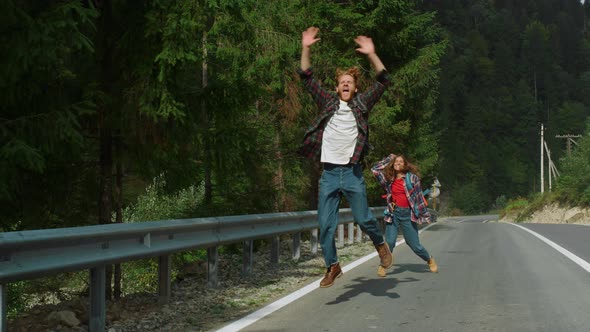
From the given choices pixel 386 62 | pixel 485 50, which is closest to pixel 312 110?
pixel 386 62

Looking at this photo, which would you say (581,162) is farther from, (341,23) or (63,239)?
(63,239)

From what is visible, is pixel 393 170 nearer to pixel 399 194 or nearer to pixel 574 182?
pixel 399 194

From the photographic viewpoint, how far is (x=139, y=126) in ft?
28.6

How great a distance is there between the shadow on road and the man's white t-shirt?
137 centimetres

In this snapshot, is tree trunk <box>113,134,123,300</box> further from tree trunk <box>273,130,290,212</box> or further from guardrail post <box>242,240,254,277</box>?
tree trunk <box>273,130,290,212</box>

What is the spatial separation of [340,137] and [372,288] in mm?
2113

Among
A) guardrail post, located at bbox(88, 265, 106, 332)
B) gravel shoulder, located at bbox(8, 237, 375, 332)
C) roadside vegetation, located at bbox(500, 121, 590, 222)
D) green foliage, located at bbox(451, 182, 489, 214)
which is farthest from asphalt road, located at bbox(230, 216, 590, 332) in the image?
green foliage, located at bbox(451, 182, 489, 214)

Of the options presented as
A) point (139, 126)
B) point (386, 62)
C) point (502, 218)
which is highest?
point (386, 62)

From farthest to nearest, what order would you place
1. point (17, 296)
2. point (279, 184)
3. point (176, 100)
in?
point (279, 184) < point (17, 296) < point (176, 100)

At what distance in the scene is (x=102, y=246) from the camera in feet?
19.7

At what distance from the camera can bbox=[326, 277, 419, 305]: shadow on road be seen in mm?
7770

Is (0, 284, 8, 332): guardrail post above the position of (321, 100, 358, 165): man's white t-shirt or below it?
below

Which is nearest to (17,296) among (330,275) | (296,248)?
(296,248)

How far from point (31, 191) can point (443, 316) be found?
194 inches
